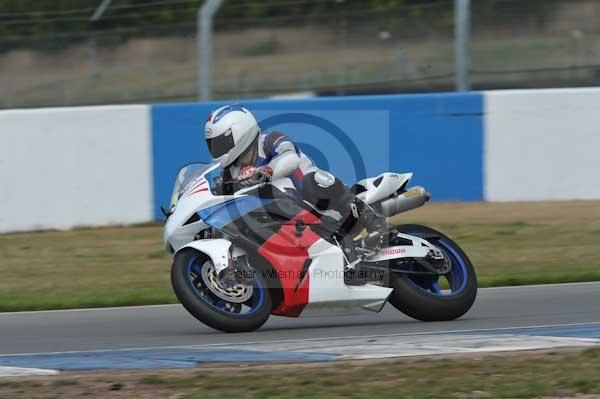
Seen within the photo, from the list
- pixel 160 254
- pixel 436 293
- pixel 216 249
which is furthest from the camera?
pixel 160 254

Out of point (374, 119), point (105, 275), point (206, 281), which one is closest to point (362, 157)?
point (374, 119)

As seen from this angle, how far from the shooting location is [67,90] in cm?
1381

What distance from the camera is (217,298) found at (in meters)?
6.97

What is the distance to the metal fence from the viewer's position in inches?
532

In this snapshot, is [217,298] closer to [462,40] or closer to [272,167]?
[272,167]

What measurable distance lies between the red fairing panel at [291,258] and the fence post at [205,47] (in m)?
5.85

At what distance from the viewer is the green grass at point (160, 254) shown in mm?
9492

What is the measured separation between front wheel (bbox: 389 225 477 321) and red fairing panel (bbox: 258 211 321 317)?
0.58 meters

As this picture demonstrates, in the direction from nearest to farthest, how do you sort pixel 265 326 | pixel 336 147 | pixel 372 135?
pixel 265 326 < pixel 336 147 < pixel 372 135

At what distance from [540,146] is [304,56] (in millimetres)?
3080

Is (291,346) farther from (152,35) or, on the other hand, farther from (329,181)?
(152,35)

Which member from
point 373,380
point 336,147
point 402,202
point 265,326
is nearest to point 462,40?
point 336,147

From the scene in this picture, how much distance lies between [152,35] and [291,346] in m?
7.96

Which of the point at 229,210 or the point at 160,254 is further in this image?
the point at 160,254
